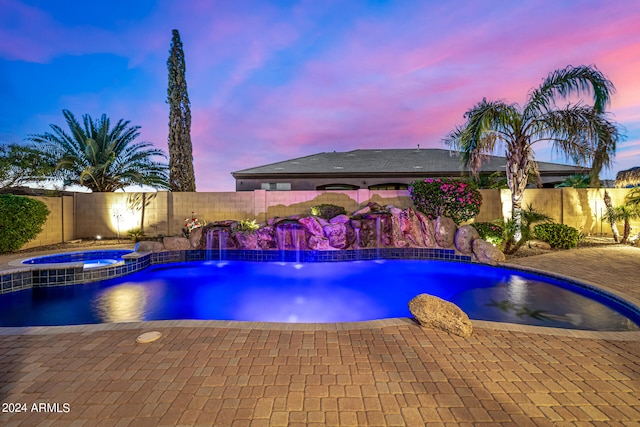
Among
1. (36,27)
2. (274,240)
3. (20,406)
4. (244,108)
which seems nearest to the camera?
(20,406)

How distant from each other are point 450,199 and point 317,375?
35.0 feet

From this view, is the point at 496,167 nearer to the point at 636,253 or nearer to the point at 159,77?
the point at 636,253

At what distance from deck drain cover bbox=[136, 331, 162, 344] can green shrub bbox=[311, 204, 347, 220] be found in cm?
944

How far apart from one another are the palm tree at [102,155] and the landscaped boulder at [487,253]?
1534cm

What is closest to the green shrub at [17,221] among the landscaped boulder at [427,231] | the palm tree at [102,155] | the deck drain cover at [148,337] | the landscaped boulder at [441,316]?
the palm tree at [102,155]

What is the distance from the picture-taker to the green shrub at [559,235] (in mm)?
9898

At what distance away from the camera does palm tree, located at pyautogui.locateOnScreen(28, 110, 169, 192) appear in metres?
13.6

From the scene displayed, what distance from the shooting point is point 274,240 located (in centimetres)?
1087

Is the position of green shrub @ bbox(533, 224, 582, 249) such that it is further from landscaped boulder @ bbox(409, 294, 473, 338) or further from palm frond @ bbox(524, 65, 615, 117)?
landscaped boulder @ bbox(409, 294, 473, 338)

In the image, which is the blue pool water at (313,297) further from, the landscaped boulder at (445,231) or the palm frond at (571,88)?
the palm frond at (571,88)

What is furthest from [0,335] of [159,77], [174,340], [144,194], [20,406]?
[159,77]

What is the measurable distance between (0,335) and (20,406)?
2151 millimetres

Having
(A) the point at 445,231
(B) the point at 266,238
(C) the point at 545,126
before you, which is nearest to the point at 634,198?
(C) the point at 545,126

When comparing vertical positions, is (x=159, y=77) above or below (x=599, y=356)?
above
